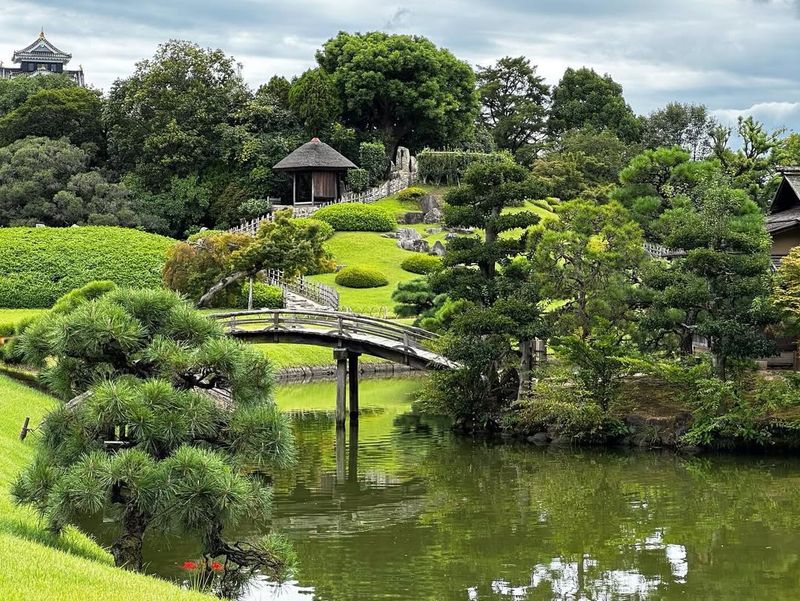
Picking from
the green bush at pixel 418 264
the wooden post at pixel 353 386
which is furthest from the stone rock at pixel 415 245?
the wooden post at pixel 353 386

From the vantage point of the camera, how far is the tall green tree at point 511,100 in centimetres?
9075

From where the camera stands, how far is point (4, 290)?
49.5 meters

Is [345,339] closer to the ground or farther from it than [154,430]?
closer to the ground

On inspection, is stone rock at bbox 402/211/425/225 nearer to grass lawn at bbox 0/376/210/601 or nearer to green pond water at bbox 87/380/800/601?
green pond water at bbox 87/380/800/601

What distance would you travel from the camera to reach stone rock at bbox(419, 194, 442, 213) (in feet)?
222

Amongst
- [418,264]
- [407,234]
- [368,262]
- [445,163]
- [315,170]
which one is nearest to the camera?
[418,264]

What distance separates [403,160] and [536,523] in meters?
52.3

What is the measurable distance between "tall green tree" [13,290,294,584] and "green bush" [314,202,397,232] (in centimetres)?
4770

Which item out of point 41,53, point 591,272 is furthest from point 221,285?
point 41,53

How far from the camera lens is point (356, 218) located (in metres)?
63.9

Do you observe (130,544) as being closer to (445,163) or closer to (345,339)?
(345,339)

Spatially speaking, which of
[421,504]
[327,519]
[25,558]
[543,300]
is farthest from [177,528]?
[543,300]

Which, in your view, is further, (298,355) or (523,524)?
(298,355)

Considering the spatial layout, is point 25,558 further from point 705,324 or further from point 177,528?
point 705,324
